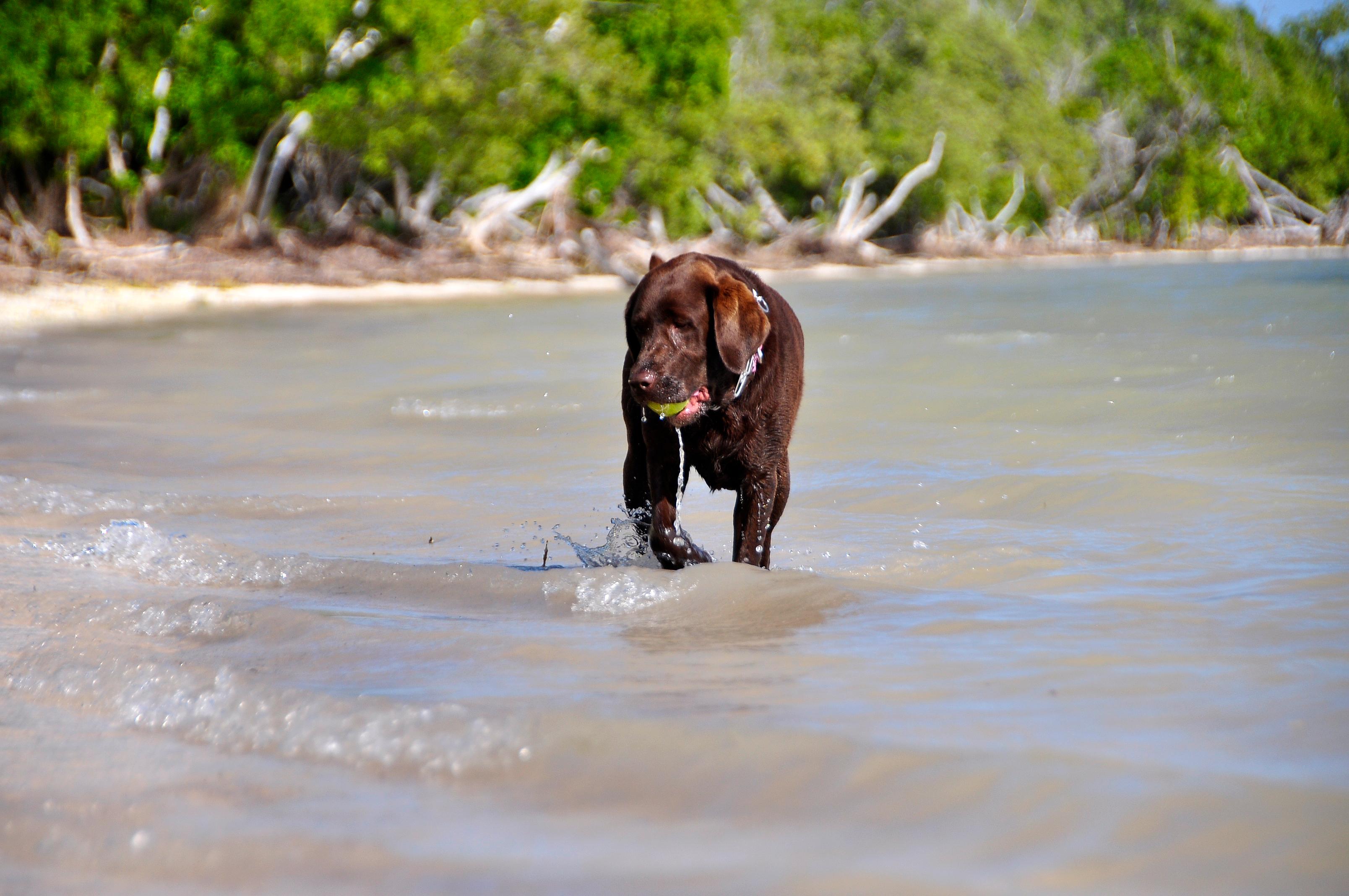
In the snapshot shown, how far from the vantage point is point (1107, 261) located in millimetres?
52156

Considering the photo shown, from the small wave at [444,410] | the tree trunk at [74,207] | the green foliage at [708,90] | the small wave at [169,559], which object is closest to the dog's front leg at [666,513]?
the small wave at [169,559]

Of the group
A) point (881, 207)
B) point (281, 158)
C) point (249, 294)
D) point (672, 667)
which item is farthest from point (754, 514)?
point (881, 207)

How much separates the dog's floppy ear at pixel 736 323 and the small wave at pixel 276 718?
1621 mm

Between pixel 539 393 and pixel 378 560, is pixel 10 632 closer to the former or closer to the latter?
pixel 378 560

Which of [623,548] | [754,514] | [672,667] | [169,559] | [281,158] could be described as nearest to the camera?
[672,667]

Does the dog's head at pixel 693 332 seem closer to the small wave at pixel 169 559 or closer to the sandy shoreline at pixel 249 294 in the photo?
the small wave at pixel 169 559

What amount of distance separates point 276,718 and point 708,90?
31.7 m

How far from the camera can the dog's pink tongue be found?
4406 millimetres

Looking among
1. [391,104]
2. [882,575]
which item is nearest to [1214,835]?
[882,575]

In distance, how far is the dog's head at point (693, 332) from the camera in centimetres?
433

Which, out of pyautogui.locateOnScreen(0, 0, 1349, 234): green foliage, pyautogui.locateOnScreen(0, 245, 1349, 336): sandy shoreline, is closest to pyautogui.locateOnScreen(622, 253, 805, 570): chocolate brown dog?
pyautogui.locateOnScreen(0, 245, 1349, 336): sandy shoreline

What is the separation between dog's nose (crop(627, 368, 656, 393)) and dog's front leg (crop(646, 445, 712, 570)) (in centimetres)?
41

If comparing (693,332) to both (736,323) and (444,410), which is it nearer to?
(736,323)

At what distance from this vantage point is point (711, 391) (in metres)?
4.48
